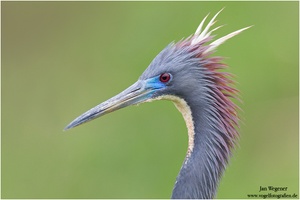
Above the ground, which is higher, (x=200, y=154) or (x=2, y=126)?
(x=200, y=154)

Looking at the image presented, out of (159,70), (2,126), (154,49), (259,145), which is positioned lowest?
(259,145)

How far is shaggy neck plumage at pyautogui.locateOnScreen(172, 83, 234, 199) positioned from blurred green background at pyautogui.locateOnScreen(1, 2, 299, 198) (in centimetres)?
355

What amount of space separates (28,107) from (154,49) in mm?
1785

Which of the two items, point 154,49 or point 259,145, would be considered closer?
point 259,145

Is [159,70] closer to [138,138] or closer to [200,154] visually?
[200,154]

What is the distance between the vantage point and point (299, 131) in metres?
8.32

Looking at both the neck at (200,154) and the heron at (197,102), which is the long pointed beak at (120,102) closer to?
the heron at (197,102)

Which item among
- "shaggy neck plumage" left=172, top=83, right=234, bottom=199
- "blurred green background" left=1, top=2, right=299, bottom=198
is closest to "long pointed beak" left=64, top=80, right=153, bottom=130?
"shaggy neck plumage" left=172, top=83, right=234, bottom=199

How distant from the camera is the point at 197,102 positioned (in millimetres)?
3479

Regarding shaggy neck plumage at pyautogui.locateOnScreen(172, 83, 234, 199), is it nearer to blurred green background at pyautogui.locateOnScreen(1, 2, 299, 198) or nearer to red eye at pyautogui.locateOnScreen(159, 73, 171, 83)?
red eye at pyautogui.locateOnScreen(159, 73, 171, 83)

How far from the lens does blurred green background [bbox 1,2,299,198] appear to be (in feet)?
25.2

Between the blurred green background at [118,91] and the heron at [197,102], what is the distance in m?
3.54

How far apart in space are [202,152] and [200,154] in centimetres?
1

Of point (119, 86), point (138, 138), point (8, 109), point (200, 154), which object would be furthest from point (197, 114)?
point (8, 109)
